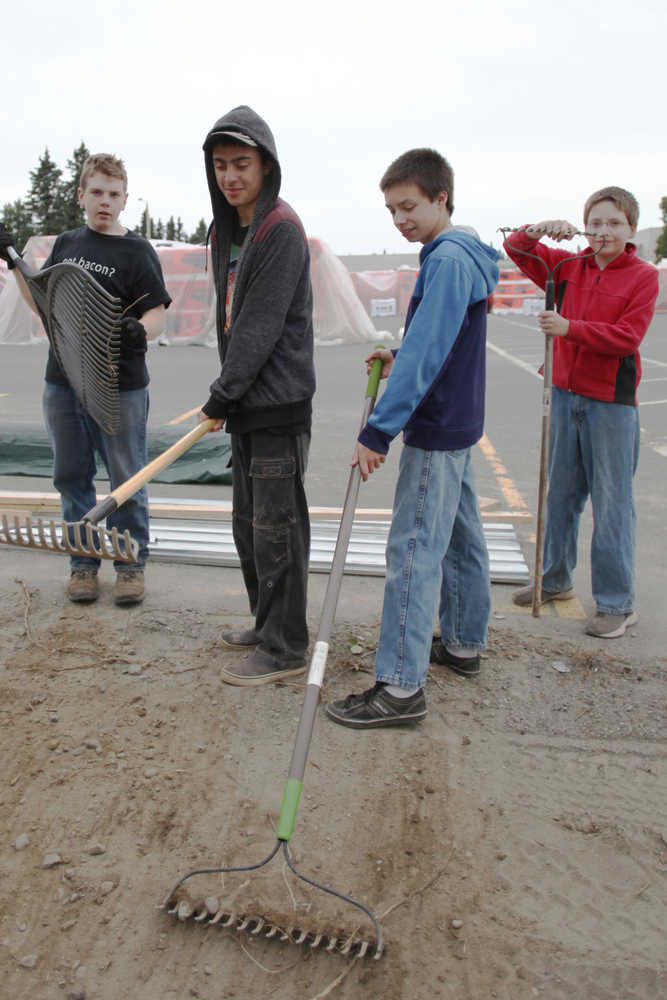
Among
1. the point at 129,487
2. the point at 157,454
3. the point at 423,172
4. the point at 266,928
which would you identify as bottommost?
the point at 266,928

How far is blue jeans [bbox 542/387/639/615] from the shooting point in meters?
3.81

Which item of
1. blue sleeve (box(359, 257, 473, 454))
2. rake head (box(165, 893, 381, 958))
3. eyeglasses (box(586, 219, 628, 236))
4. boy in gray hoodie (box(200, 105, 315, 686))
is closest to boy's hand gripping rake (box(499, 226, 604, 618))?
eyeglasses (box(586, 219, 628, 236))

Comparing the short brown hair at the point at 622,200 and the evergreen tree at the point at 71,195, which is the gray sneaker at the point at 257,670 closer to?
the short brown hair at the point at 622,200

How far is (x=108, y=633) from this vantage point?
3.88 meters

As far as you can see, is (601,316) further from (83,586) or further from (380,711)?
(83,586)

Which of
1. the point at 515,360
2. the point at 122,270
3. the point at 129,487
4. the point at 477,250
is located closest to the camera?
the point at 129,487

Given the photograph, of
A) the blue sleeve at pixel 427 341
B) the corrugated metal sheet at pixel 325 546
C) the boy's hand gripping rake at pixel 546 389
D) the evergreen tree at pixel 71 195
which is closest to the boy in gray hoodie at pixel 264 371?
the blue sleeve at pixel 427 341

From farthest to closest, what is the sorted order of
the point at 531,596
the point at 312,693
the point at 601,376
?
the point at 531,596, the point at 601,376, the point at 312,693

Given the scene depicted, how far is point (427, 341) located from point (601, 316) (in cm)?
140

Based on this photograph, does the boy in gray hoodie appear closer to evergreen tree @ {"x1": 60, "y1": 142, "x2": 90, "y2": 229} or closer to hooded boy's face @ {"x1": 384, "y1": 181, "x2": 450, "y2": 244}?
hooded boy's face @ {"x1": 384, "y1": 181, "x2": 450, "y2": 244}

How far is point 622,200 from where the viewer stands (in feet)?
12.0

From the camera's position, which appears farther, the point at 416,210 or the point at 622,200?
the point at 622,200

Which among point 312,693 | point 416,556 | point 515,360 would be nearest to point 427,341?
point 416,556

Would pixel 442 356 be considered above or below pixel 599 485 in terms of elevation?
above
